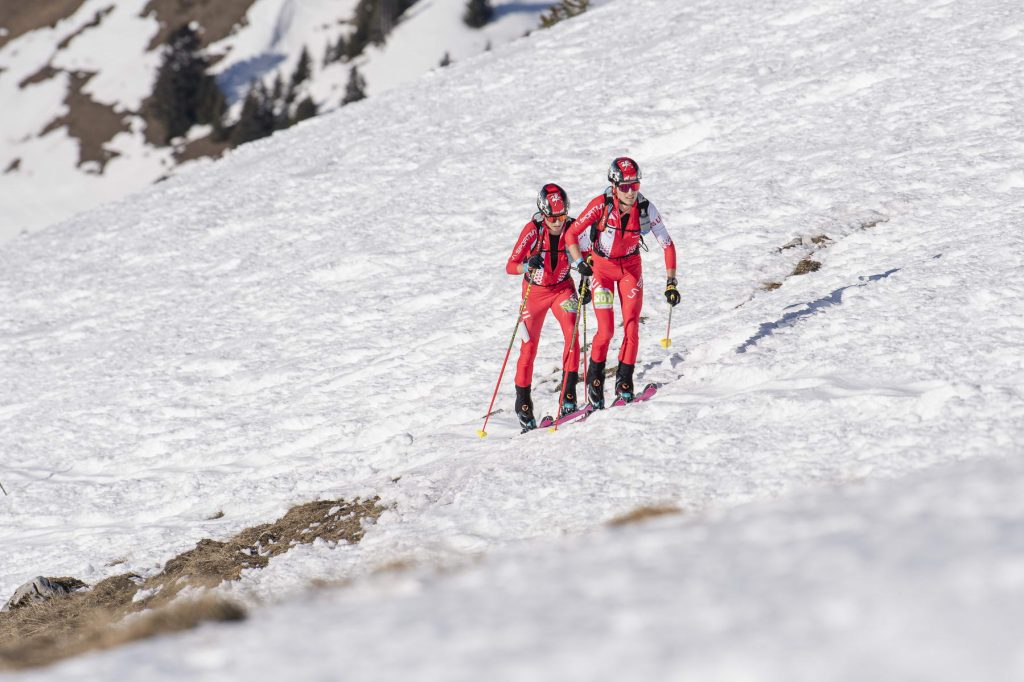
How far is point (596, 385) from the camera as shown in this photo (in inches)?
428

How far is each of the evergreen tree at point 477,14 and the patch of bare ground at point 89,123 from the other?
2630 centimetres

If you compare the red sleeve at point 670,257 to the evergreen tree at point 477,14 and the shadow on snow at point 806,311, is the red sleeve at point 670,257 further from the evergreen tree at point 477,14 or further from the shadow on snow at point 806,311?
the evergreen tree at point 477,14

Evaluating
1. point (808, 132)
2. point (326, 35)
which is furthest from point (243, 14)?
point (808, 132)

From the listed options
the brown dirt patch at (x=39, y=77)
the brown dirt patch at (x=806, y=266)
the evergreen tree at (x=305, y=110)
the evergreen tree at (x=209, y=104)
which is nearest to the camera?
the brown dirt patch at (x=806, y=266)

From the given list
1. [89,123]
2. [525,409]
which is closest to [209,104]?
[89,123]

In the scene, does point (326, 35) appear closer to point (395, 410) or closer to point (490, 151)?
point (490, 151)

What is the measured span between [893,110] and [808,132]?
155cm

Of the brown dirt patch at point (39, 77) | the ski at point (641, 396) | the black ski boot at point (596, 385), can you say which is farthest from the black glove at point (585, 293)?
the brown dirt patch at point (39, 77)

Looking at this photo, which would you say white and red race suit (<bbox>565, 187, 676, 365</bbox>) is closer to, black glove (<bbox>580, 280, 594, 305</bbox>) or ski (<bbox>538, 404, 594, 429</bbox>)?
black glove (<bbox>580, 280, 594, 305</bbox>)

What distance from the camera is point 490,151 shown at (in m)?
22.8

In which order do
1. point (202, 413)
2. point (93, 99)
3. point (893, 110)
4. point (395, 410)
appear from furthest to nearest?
point (93, 99)
point (893, 110)
point (202, 413)
point (395, 410)

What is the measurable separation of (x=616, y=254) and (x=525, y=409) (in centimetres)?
197

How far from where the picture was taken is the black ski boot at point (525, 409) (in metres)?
10.9

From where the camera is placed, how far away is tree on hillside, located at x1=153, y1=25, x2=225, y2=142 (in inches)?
2805
